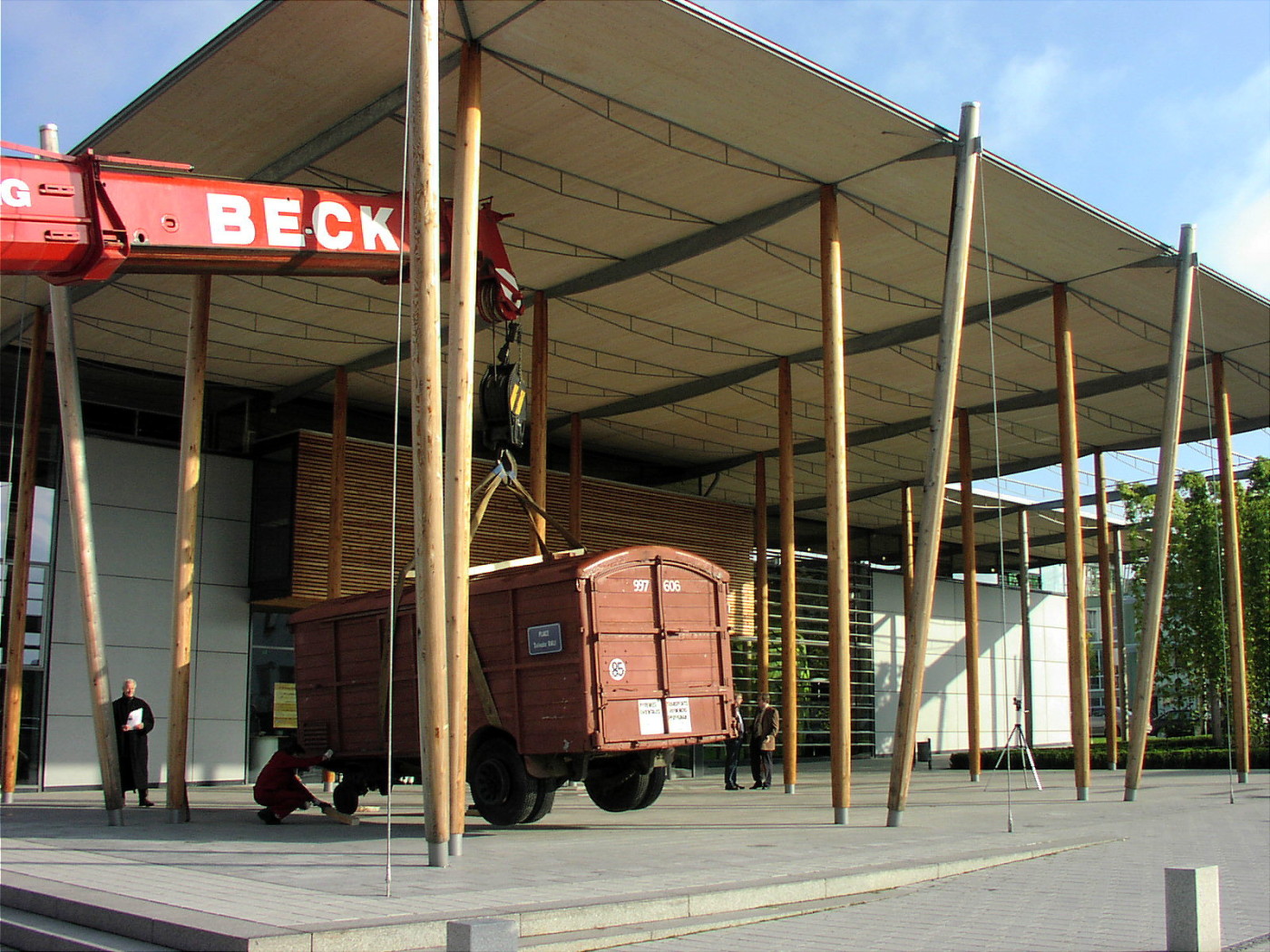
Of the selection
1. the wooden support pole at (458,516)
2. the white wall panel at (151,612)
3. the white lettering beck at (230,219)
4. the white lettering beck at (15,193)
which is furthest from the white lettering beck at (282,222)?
the white wall panel at (151,612)

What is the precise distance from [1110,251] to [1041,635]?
32728mm

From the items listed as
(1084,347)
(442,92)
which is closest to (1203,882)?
(442,92)

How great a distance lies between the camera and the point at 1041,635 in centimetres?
4912

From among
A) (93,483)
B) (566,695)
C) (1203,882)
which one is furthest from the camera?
(93,483)

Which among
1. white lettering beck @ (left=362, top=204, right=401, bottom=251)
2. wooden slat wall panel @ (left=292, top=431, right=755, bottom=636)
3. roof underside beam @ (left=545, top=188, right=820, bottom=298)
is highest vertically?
roof underside beam @ (left=545, top=188, right=820, bottom=298)

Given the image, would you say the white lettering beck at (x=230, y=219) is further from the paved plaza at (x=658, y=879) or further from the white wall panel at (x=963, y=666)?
the white wall panel at (x=963, y=666)

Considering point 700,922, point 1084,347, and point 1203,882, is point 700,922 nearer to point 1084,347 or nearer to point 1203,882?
point 1203,882

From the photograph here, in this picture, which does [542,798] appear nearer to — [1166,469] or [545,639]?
[545,639]

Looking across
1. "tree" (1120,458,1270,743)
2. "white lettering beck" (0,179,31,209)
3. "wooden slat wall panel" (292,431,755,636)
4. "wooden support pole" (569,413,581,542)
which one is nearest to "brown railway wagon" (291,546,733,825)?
"white lettering beck" (0,179,31,209)

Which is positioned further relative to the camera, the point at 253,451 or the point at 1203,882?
the point at 253,451

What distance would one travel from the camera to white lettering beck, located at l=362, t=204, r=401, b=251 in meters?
12.3

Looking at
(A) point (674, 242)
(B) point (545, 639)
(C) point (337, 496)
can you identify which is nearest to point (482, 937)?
(B) point (545, 639)

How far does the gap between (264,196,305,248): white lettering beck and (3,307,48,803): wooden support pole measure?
9954 millimetres

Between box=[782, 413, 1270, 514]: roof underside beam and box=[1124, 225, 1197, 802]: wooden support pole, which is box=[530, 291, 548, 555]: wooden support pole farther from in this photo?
box=[782, 413, 1270, 514]: roof underside beam
